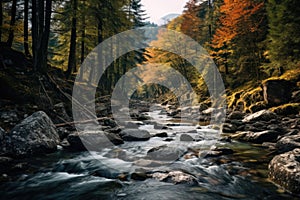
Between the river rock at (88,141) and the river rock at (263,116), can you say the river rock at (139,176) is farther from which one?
the river rock at (263,116)

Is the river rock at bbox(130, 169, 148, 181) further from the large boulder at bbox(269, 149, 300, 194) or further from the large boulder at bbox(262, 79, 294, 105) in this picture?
the large boulder at bbox(262, 79, 294, 105)

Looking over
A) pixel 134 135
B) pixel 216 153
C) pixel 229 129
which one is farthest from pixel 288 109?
pixel 134 135

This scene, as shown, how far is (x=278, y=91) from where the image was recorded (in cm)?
1520

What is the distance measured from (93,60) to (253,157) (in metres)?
23.6

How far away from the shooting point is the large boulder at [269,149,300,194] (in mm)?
4754

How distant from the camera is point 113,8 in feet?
69.3

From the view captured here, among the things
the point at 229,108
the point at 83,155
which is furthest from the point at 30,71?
the point at 229,108

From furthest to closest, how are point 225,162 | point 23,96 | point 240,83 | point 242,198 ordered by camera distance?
1. point 240,83
2. point 23,96
3. point 225,162
4. point 242,198

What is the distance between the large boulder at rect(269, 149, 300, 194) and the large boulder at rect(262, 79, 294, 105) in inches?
409

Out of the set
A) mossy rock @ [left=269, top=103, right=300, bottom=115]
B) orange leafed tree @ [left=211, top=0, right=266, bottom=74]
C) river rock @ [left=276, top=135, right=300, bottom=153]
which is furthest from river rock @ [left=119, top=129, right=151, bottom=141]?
orange leafed tree @ [left=211, top=0, right=266, bottom=74]

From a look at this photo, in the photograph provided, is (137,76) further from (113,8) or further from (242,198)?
(242,198)

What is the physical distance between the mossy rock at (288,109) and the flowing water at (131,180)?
21.7ft

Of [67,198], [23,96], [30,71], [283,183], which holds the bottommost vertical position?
[67,198]

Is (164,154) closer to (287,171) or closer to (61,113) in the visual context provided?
(287,171)
